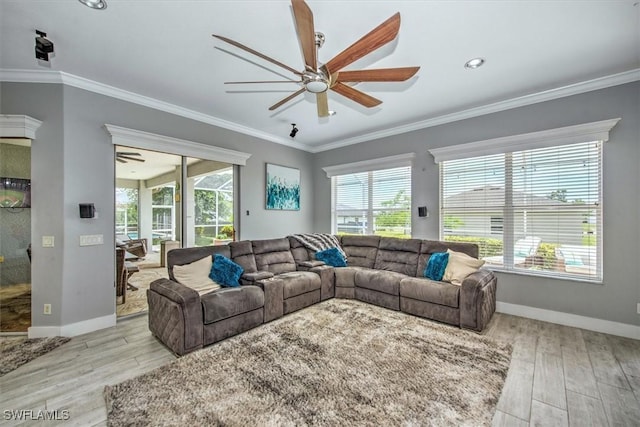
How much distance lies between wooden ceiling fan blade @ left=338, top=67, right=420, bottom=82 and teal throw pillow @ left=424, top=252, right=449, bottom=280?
2.54m

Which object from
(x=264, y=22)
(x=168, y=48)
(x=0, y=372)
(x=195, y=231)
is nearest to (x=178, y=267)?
(x=195, y=231)

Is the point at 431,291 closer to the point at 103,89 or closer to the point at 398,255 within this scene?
the point at 398,255

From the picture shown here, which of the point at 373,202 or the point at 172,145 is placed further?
the point at 373,202

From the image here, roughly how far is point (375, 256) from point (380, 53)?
3154 millimetres

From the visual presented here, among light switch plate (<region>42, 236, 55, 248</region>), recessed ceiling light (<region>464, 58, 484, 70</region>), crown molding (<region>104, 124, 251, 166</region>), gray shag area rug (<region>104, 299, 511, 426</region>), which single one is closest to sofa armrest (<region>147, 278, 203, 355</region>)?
gray shag area rug (<region>104, 299, 511, 426</region>)

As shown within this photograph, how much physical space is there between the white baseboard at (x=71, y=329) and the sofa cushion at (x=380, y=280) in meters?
3.45

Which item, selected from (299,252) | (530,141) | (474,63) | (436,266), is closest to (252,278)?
(299,252)

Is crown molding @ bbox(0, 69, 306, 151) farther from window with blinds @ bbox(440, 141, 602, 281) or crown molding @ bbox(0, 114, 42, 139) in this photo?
window with blinds @ bbox(440, 141, 602, 281)

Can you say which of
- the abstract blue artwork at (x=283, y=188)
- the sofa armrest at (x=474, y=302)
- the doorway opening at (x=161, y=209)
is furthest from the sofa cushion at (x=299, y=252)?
the sofa armrest at (x=474, y=302)

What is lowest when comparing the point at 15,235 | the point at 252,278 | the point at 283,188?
the point at 252,278

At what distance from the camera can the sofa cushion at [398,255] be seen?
420 cm

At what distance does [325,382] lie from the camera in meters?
2.14

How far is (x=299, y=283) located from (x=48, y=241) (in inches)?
118

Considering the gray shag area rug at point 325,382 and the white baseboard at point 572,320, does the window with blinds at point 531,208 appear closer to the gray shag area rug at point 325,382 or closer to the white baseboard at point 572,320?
the white baseboard at point 572,320
